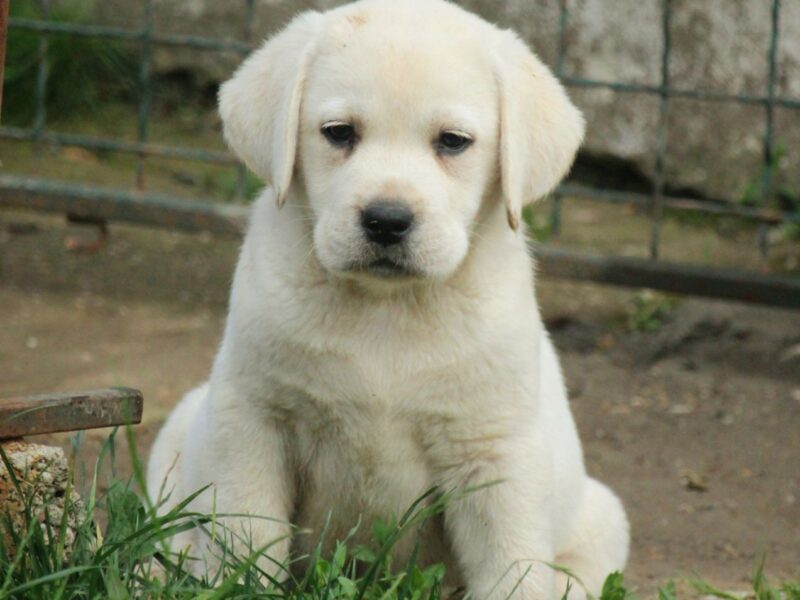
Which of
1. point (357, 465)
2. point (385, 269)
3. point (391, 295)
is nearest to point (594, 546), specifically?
point (357, 465)

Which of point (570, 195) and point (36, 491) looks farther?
point (570, 195)

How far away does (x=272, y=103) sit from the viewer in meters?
3.33

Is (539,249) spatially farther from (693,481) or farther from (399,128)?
(399,128)

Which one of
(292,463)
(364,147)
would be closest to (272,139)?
(364,147)

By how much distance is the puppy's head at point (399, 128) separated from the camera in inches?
123

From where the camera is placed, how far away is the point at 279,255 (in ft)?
11.0

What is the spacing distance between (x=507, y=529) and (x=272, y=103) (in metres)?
1.13

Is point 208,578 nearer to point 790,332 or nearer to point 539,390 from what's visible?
point 539,390

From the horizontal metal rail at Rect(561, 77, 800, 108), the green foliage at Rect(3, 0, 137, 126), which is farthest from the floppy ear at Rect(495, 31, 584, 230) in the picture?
the green foliage at Rect(3, 0, 137, 126)

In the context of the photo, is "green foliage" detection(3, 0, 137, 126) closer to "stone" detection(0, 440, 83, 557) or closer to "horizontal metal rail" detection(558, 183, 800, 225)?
"horizontal metal rail" detection(558, 183, 800, 225)

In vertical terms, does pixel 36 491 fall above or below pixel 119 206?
above

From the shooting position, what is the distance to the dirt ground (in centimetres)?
475

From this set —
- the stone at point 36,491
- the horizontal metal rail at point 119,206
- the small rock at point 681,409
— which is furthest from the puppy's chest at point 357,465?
the horizontal metal rail at point 119,206

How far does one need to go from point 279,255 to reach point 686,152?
14.9 feet
